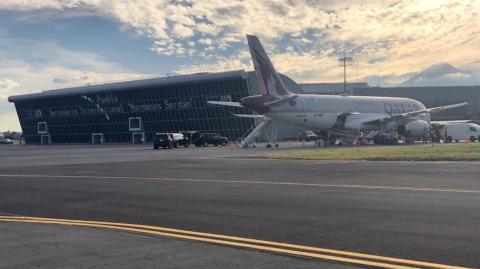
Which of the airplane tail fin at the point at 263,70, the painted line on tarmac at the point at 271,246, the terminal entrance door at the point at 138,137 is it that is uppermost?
the airplane tail fin at the point at 263,70

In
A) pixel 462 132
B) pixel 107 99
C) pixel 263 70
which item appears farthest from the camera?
pixel 107 99

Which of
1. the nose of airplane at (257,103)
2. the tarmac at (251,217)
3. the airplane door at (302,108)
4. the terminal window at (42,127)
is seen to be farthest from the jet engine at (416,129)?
the terminal window at (42,127)

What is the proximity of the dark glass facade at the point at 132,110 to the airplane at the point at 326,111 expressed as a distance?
109ft

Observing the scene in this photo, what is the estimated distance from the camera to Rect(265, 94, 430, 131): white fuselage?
47.1 meters

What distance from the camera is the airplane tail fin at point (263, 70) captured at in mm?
46406

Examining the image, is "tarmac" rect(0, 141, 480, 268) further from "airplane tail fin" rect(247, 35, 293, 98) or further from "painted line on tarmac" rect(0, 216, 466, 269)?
"airplane tail fin" rect(247, 35, 293, 98)

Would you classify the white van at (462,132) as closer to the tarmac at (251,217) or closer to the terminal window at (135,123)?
the tarmac at (251,217)

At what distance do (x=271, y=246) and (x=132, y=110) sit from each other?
96511mm

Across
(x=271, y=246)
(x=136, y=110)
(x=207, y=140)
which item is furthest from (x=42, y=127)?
(x=271, y=246)

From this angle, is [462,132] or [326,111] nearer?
[326,111]

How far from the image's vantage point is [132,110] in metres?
101

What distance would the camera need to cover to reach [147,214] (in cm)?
1083

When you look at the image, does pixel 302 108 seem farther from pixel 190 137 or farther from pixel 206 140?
pixel 190 137

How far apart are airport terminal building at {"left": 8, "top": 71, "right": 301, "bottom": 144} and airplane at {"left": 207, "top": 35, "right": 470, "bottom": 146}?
28805mm
